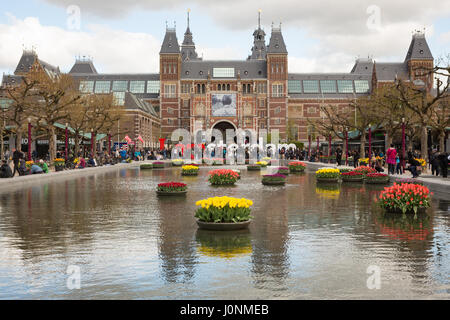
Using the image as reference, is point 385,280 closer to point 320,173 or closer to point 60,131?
point 320,173

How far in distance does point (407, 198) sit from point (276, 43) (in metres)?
81.5

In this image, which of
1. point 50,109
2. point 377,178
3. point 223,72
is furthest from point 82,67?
point 377,178

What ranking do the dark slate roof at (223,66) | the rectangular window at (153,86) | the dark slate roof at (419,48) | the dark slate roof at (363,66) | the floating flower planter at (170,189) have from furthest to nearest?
1. the dark slate roof at (363,66)
2. the rectangular window at (153,86)
3. the dark slate roof at (223,66)
4. the dark slate roof at (419,48)
5. the floating flower planter at (170,189)

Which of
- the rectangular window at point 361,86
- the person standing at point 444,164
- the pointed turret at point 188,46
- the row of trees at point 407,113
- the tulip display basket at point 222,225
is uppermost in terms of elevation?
the pointed turret at point 188,46

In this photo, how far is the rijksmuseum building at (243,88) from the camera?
87.9 m

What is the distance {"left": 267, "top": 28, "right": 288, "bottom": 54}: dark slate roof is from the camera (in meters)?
89.1

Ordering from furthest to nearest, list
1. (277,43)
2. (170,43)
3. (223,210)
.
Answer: (170,43) → (277,43) → (223,210)

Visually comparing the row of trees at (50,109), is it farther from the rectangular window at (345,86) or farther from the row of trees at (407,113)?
the rectangular window at (345,86)

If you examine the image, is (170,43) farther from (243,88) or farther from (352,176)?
(352,176)

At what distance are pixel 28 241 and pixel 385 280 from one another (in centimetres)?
603

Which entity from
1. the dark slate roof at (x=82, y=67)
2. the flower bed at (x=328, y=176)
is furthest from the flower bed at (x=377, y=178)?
the dark slate roof at (x=82, y=67)

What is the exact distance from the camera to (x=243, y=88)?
3622 inches

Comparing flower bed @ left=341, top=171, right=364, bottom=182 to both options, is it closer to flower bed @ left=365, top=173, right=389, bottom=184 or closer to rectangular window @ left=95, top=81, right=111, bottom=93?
flower bed @ left=365, top=173, right=389, bottom=184

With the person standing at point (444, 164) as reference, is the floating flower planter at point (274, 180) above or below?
below
